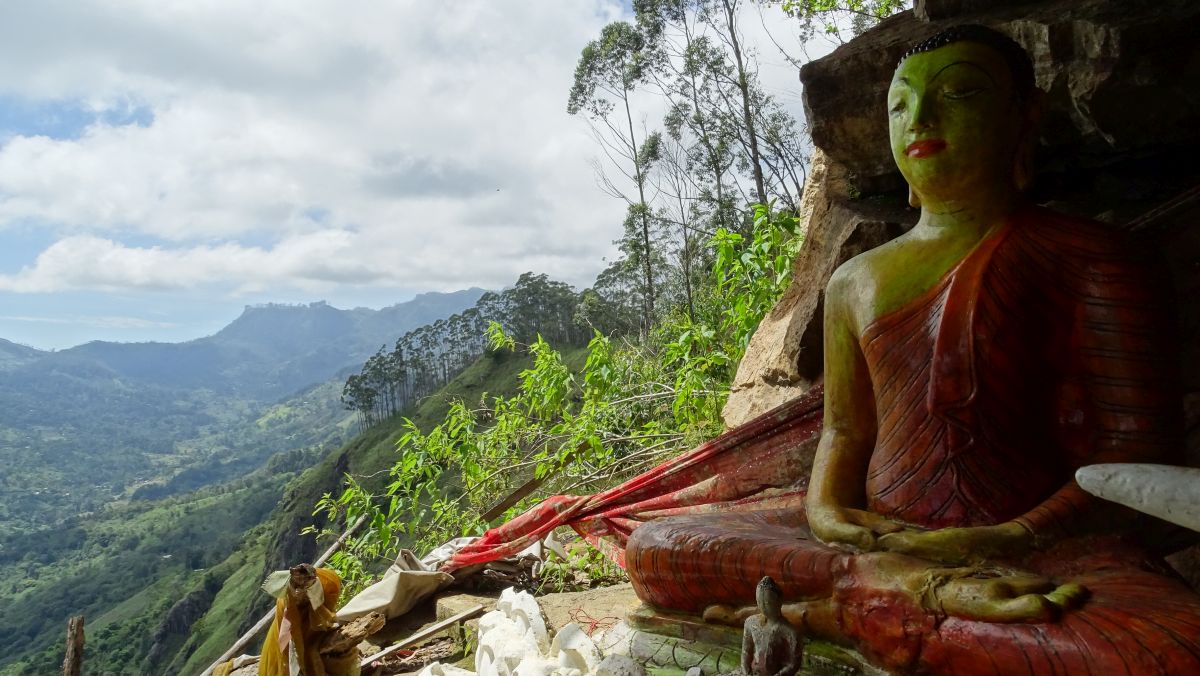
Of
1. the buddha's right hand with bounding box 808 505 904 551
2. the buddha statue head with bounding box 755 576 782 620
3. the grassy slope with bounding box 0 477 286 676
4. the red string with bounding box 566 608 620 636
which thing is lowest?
the grassy slope with bounding box 0 477 286 676

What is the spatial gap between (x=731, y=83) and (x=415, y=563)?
12.1 meters

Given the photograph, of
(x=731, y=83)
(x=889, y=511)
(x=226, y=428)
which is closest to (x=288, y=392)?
(x=226, y=428)

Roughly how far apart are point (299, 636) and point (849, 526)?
231cm

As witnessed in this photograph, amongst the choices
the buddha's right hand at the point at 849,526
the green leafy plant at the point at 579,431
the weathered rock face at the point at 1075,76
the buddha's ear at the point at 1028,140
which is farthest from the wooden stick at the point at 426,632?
the buddha's ear at the point at 1028,140

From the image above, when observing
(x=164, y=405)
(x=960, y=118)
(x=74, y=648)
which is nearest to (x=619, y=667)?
(x=960, y=118)

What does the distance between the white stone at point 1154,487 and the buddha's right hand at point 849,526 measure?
63cm

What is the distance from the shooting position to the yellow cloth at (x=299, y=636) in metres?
3.16

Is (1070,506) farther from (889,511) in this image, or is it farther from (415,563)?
(415,563)

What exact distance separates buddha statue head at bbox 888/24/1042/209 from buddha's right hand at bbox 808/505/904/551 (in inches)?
43.2

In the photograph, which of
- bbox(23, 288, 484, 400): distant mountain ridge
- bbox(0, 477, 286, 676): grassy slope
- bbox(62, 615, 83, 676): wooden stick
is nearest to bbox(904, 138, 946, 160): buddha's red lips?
bbox(62, 615, 83, 676): wooden stick

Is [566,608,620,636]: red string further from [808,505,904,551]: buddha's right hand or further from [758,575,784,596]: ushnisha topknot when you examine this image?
[758,575,784,596]: ushnisha topknot

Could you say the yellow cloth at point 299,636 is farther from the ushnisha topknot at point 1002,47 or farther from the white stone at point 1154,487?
the ushnisha topknot at point 1002,47

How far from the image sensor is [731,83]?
46.9 feet

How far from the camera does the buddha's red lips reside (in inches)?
96.6
